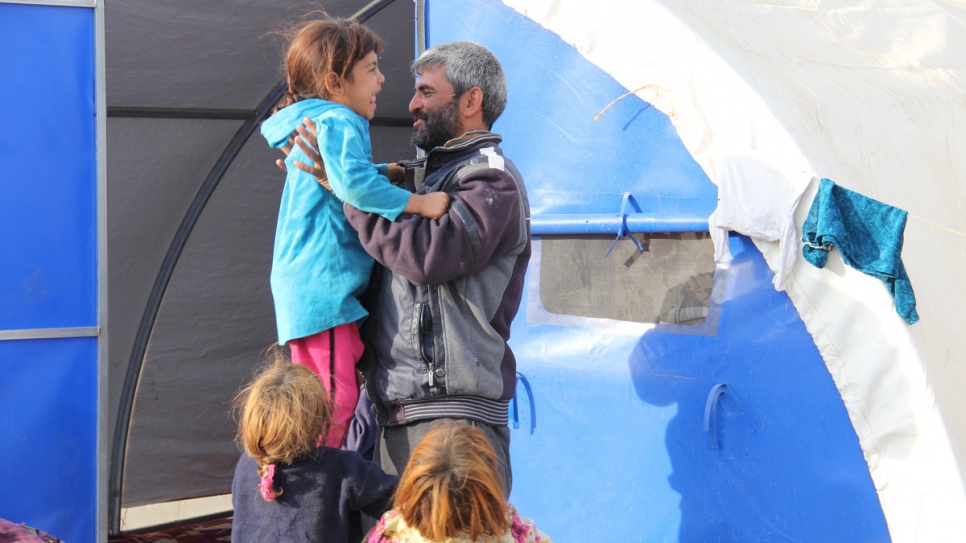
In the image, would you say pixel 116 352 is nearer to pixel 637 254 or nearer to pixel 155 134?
pixel 155 134

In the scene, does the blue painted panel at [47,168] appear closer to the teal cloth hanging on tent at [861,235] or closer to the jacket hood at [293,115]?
the jacket hood at [293,115]

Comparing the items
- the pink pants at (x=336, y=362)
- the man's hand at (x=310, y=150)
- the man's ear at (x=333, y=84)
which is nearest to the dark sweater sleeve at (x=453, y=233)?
the man's hand at (x=310, y=150)

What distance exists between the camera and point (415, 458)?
6.89 feet

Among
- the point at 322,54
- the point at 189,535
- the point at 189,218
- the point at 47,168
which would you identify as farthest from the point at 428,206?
the point at 189,535

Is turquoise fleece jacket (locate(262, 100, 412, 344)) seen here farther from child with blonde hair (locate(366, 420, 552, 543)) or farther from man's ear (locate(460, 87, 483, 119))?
child with blonde hair (locate(366, 420, 552, 543))

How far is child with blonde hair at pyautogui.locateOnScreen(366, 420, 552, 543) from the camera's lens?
204cm

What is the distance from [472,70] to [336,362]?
88cm

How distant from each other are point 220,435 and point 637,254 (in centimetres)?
275

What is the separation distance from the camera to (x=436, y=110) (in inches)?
104

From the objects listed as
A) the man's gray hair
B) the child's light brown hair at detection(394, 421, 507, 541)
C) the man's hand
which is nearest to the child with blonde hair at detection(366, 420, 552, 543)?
the child's light brown hair at detection(394, 421, 507, 541)

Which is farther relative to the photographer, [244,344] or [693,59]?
[244,344]

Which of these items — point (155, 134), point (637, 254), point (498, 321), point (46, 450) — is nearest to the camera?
point (498, 321)

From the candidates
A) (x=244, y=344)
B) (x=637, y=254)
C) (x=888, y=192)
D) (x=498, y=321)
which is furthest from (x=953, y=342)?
(x=244, y=344)

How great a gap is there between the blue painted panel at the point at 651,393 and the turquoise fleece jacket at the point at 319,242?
3.82 feet
